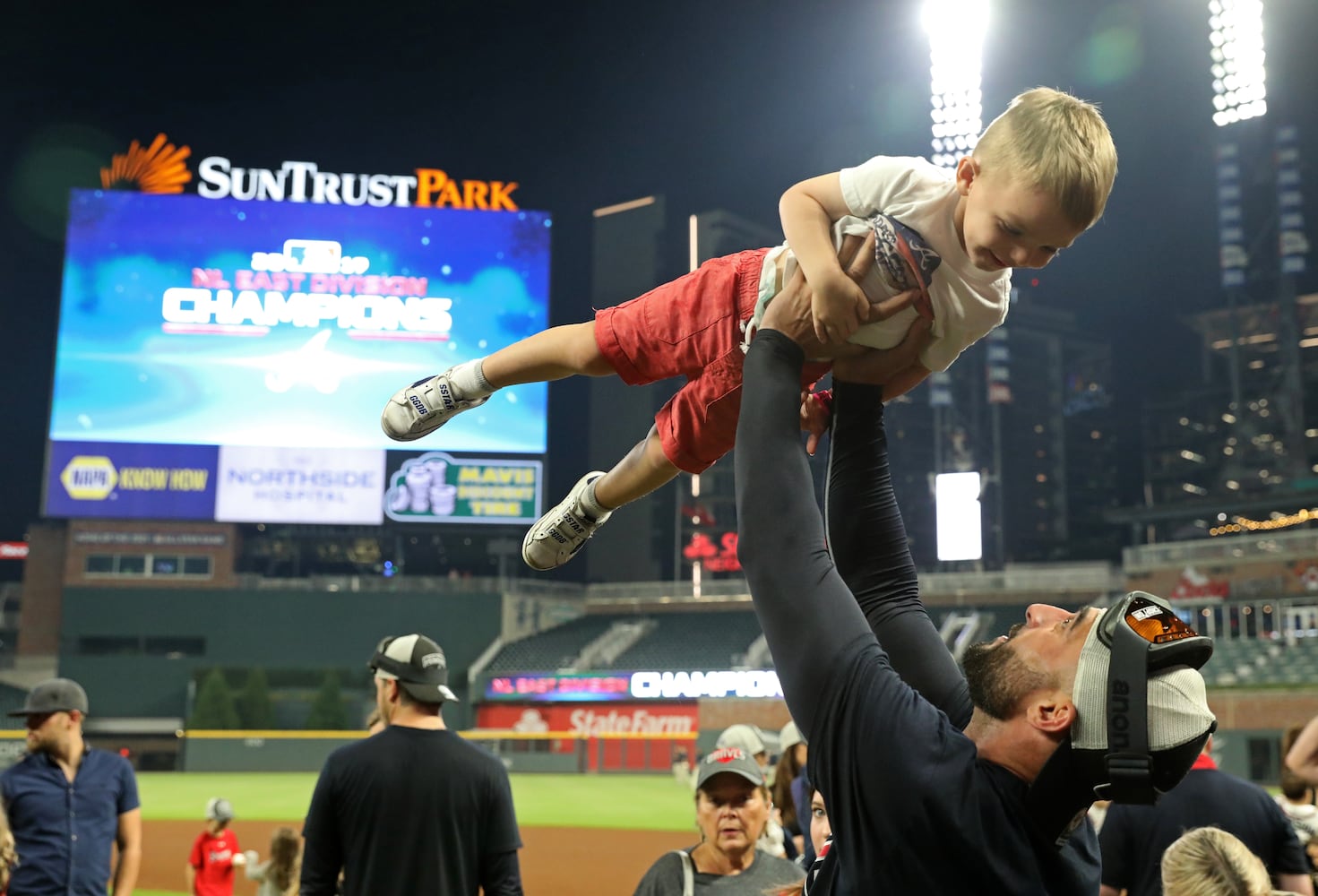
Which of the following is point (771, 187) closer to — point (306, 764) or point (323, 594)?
point (323, 594)

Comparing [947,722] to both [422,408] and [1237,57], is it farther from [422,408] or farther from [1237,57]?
[1237,57]

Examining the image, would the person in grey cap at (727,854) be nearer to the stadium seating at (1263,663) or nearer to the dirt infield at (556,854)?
the dirt infield at (556,854)

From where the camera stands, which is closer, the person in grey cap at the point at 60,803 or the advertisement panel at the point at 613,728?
the person in grey cap at the point at 60,803

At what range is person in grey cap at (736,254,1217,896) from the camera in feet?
4.61

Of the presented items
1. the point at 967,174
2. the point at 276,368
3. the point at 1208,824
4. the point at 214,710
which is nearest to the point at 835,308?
the point at 967,174

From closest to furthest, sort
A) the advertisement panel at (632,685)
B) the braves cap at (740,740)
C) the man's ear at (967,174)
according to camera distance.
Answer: the man's ear at (967,174) < the braves cap at (740,740) < the advertisement panel at (632,685)

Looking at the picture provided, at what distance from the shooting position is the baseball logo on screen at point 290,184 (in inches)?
1261

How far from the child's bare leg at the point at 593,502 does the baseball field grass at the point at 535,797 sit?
56.4ft

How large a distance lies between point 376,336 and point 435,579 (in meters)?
10.1

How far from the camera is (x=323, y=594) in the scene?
35094 mm

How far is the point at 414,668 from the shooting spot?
3.76m

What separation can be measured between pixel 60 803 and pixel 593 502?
3.23m

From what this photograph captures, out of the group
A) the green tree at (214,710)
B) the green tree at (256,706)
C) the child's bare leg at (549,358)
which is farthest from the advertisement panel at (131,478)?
the child's bare leg at (549,358)

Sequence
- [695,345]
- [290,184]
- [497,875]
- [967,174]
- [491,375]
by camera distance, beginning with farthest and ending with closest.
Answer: [290,184] → [497,875] → [491,375] → [695,345] → [967,174]
